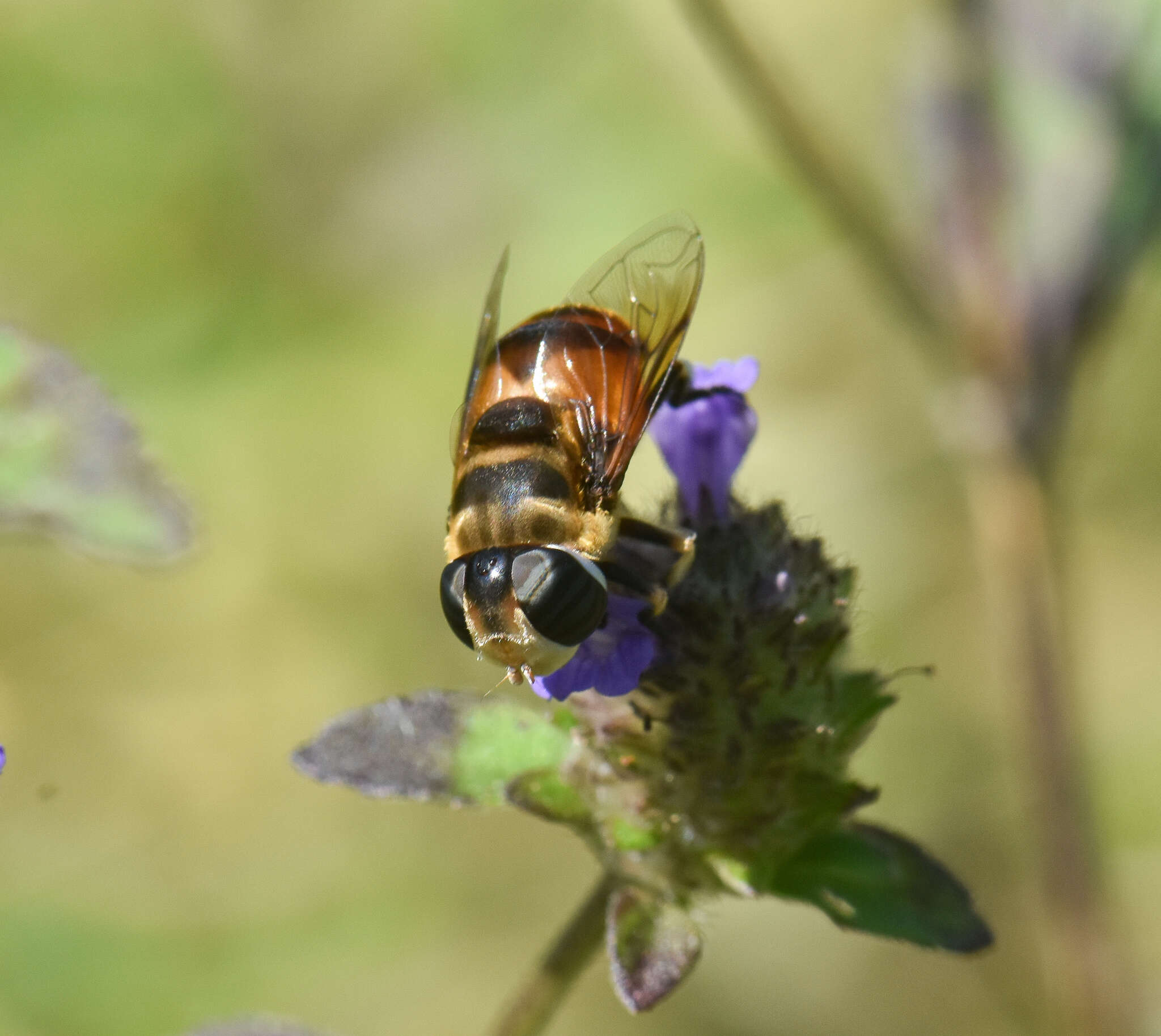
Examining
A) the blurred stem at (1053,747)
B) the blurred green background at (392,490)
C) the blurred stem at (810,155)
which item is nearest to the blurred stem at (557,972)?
the blurred stem at (1053,747)

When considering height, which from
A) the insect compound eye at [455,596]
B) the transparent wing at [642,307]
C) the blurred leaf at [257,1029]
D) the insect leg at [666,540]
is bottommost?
the blurred leaf at [257,1029]

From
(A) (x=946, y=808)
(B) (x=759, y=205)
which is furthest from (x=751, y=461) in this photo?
(A) (x=946, y=808)

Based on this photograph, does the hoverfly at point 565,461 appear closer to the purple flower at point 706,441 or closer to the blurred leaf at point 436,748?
the purple flower at point 706,441

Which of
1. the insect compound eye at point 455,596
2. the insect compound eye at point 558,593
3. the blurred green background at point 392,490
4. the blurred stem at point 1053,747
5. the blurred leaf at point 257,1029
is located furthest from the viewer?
the blurred green background at point 392,490

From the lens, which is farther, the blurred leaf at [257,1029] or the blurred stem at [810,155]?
the blurred stem at [810,155]

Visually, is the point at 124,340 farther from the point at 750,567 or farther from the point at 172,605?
the point at 750,567

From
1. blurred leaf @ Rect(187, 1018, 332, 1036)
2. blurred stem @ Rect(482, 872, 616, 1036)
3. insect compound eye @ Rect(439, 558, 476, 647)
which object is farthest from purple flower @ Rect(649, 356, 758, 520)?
blurred leaf @ Rect(187, 1018, 332, 1036)

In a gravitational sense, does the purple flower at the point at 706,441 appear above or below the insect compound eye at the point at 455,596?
above

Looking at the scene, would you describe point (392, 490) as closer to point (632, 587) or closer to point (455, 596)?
point (632, 587)
